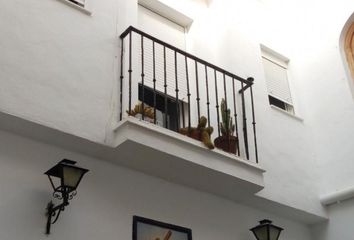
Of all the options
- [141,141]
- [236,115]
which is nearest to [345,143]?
[236,115]

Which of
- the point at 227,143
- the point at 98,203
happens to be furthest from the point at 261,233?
the point at 98,203

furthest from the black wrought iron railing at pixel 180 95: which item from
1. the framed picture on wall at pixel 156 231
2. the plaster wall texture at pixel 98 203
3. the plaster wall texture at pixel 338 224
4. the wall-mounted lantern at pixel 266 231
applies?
the plaster wall texture at pixel 338 224

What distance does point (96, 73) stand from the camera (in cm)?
546

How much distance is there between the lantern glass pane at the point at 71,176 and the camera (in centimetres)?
440

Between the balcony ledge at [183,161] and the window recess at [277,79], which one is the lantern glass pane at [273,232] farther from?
the window recess at [277,79]

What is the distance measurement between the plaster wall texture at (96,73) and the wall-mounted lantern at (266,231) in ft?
1.73

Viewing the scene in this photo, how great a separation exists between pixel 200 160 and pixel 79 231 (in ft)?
4.95

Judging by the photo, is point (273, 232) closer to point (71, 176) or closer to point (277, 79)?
point (71, 176)

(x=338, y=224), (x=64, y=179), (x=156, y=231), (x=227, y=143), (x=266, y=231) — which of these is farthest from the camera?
(x=338, y=224)

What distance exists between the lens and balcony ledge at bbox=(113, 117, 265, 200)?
512 centimetres

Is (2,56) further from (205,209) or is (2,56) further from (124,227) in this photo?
(205,209)

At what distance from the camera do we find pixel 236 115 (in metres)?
6.67

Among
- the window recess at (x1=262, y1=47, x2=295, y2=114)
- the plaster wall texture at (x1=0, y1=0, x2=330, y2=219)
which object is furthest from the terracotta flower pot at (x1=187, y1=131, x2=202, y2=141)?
the window recess at (x1=262, y1=47, x2=295, y2=114)

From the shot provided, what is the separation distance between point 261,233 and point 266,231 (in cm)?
8
